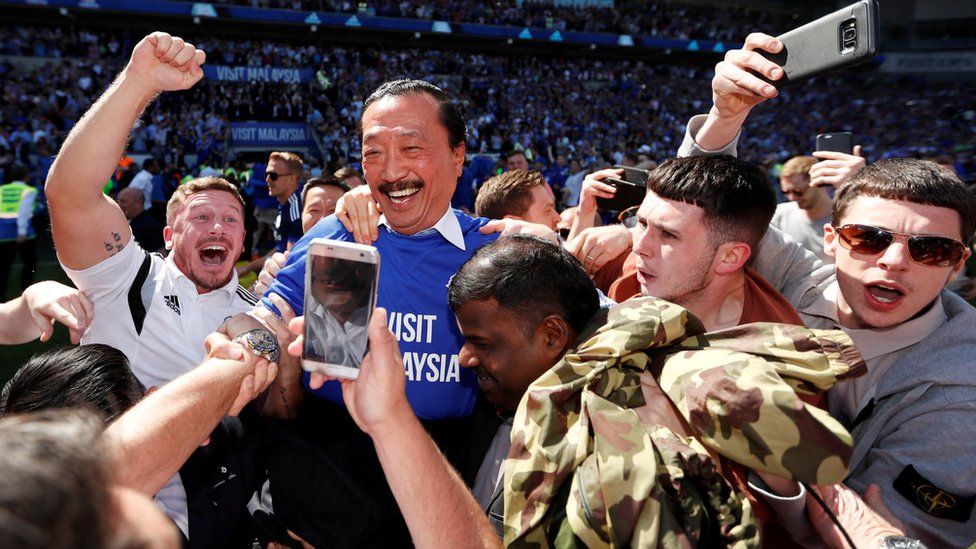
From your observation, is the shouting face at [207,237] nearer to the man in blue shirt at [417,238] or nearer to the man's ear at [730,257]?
the man in blue shirt at [417,238]

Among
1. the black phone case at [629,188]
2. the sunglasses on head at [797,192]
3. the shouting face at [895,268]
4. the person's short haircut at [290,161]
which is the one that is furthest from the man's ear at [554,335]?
the person's short haircut at [290,161]

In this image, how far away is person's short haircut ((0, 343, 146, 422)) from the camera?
6.08 ft

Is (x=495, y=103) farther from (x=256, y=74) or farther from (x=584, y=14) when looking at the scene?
(x=584, y=14)

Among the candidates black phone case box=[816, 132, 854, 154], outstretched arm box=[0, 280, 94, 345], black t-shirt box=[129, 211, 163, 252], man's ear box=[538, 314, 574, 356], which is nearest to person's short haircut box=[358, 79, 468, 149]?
man's ear box=[538, 314, 574, 356]

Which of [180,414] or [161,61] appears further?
[161,61]

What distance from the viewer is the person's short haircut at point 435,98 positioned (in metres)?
2.30

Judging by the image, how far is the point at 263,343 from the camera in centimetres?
186

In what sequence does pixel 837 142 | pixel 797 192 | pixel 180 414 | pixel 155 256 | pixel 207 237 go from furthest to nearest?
pixel 797 192 → pixel 207 237 → pixel 155 256 → pixel 837 142 → pixel 180 414

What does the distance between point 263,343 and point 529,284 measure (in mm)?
761

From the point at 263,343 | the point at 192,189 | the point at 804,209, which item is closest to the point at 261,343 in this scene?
the point at 263,343

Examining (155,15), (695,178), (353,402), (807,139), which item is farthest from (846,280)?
(807,139)

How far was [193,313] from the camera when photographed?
9.24ft

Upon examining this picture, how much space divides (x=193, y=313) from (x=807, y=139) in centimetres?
3582

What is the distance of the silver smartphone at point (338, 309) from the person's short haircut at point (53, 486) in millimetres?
566
